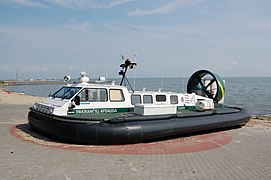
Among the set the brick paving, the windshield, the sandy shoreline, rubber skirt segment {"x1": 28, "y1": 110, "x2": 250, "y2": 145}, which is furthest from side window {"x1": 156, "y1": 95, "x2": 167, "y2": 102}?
the sandy shoreline

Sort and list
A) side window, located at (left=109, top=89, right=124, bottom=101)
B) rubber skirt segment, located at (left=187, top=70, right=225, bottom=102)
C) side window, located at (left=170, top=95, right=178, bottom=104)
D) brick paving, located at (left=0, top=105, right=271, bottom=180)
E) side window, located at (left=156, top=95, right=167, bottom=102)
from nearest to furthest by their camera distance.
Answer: brick paving, located at (left=0, top=105, right=271, bottom=180) → side window, located at (left=109, top=89, right=124, bottom=101) → side window, located at (left=156, top=95, right=167, bottom=102) → side window, located at (left=170, top=95, right=178, bottom=104) → rubber skirt segment, located at (left=187, top=70, right=225, bottom=102)

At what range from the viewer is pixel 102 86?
835 cm

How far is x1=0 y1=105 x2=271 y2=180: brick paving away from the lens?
16.1 feet

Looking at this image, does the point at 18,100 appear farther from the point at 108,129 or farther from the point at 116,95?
the point at 108,129

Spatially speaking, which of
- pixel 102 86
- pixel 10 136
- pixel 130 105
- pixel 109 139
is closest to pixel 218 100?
pixel 130 105

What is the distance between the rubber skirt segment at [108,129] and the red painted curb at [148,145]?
0.15m

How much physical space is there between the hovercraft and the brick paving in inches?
26.0

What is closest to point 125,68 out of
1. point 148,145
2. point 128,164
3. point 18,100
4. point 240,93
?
point 148,145

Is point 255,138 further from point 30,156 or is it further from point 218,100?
point 30,156

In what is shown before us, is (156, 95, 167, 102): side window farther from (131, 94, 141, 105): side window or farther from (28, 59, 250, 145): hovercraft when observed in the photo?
(131, 94, 141, 105): side window

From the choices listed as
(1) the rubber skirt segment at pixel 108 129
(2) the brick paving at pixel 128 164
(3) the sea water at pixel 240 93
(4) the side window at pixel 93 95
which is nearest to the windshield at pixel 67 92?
(4) the side window at pixel 93 95

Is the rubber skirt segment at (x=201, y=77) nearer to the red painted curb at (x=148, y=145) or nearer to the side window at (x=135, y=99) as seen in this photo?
the red painted curb at (x=148, y=145)

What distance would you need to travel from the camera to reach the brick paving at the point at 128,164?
492cm

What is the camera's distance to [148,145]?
24.0 feet
